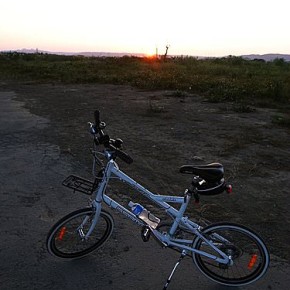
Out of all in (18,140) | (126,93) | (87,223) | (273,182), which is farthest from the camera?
(126,93)

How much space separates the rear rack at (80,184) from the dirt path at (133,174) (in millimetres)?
903

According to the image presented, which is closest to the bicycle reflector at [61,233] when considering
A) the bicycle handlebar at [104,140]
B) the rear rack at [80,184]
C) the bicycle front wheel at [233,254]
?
the rear rack at [80,184]

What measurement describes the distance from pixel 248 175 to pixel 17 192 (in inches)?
162

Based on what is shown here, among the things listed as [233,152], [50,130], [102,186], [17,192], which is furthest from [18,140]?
[102,186]

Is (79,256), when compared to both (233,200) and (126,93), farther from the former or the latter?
(126,93)

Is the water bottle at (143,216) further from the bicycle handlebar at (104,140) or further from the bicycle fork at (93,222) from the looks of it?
the bicycle handlebar at (104,140)

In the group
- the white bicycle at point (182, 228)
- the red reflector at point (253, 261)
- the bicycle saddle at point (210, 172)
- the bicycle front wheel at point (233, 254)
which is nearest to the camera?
the bicycle saddle at point (210, 172)

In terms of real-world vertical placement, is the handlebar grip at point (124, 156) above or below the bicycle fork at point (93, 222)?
above

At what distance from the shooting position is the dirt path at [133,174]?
13.3 ft

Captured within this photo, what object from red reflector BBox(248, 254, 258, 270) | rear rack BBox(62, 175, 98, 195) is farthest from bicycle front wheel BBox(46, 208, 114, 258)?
red reflector BBox(248, 254, 258, 270)

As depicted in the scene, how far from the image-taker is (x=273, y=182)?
6.71 meters

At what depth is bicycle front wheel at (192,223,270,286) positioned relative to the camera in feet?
12.2

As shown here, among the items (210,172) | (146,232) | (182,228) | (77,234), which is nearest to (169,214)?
(182,228)

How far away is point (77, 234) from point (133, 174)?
9.28ft
